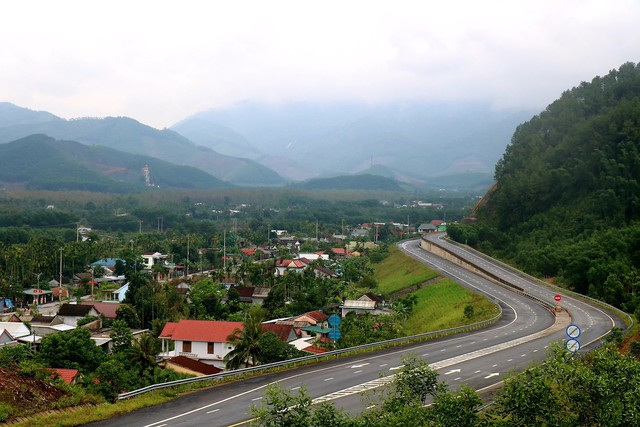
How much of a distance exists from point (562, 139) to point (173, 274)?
54208 millimetres

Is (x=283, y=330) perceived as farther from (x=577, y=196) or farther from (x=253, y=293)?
(x=577, y=196)

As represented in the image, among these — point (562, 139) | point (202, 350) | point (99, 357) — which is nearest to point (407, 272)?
point (562, 139)

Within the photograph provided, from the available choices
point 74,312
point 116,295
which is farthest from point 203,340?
point 116,295

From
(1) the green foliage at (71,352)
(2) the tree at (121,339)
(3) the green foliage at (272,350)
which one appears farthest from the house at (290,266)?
(3) the green foliage at (272,350)

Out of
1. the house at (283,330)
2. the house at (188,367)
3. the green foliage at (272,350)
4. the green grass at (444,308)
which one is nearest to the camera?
the green foliage at (272,350)

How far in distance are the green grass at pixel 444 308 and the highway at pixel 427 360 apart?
2.07m

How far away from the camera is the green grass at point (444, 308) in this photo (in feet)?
160

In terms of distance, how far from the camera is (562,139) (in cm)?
8869

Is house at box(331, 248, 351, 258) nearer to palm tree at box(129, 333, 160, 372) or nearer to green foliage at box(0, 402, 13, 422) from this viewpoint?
palm tree at box(129, 333, 160, 372)

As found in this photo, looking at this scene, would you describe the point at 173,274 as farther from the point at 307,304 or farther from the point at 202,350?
the point at 202,350

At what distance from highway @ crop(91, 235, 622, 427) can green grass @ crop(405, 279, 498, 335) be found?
2066 mm

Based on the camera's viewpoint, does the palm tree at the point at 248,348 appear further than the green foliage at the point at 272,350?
No

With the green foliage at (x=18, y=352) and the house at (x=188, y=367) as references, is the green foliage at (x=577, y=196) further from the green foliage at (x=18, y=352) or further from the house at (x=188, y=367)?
the green foliage at (x=18, y=352)

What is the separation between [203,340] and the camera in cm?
4281
